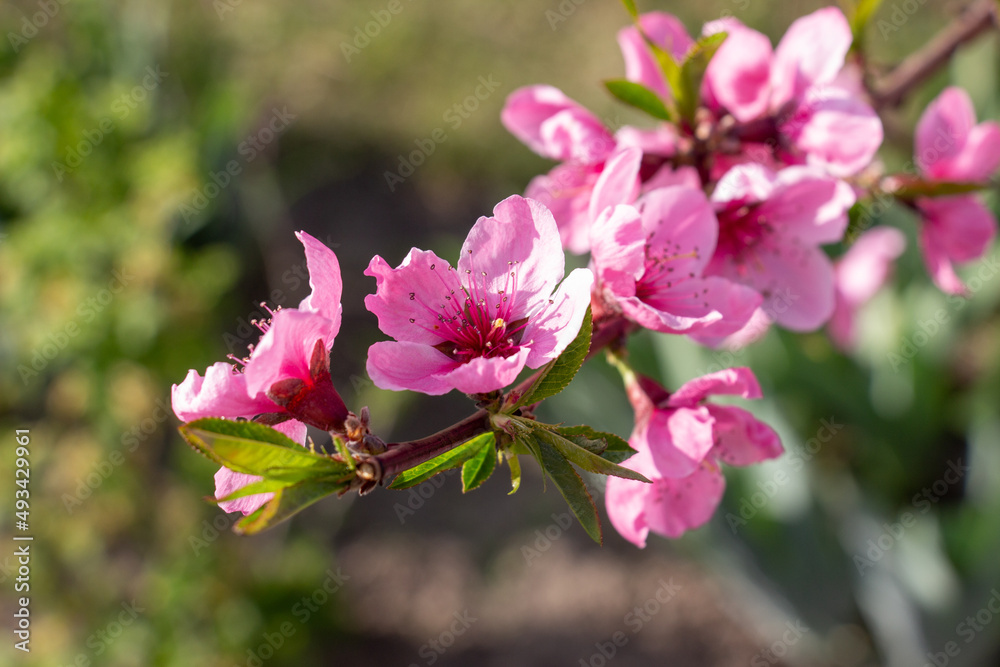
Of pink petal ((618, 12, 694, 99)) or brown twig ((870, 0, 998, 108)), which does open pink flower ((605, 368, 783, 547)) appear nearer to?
pink petal ((618, 12, 694, 99))

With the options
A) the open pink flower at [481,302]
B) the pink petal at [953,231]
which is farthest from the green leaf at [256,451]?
the pink petal at [953,231]

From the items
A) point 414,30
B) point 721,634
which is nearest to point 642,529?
point 721,634

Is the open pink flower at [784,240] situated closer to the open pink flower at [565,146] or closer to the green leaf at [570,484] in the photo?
the open pink flower at [565,146]

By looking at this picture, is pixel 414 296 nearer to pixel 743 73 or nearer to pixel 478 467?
pixel 478 467

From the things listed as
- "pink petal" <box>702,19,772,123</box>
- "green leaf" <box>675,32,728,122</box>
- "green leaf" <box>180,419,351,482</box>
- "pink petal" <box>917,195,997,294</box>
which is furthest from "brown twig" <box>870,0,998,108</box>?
"green leaf" <box>180,419,351,482</box>

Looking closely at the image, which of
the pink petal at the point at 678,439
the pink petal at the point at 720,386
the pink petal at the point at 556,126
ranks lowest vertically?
the pink petal at the point at 678,439
